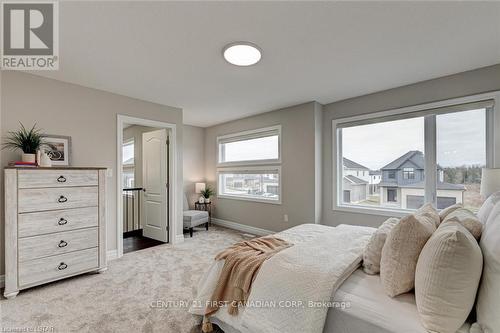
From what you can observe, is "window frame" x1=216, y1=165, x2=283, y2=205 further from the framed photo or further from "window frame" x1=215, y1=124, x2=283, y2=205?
the framed photo

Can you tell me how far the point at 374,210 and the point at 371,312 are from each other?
2.61 meters

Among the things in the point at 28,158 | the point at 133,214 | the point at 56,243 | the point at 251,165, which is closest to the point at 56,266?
the point at 56,243


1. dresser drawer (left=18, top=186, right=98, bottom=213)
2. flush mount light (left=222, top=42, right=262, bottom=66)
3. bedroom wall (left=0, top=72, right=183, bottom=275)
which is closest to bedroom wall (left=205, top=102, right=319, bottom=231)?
flush mount light (left=222, top=42, right=262, bottom=66)

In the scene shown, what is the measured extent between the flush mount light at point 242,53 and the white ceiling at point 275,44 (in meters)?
0.07

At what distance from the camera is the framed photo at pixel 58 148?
2875 millimetres

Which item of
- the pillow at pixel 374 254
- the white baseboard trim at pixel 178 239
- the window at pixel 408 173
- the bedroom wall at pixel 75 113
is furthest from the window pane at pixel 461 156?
the bedroom wall at pixel 75 113

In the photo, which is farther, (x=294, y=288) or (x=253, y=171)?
(x=253, y=171)

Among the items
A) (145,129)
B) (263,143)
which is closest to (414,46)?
(263,143)

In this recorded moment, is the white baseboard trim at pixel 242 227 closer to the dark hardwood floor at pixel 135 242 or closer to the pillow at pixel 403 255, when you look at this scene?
the dark hardwood floor at pixel 135 242

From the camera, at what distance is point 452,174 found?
2938 millimetres

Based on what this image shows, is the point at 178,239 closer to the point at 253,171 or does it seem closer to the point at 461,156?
the point at 253,171

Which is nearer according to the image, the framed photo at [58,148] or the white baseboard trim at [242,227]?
the framed photo at [58,148]

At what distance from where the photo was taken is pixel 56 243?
8.50 ft

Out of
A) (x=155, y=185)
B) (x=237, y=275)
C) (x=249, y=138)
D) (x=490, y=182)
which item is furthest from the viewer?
(x=249, y=138)
